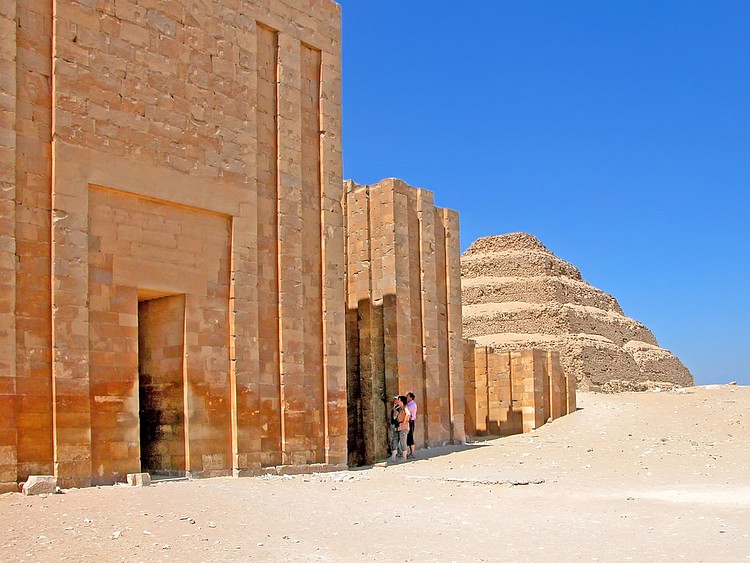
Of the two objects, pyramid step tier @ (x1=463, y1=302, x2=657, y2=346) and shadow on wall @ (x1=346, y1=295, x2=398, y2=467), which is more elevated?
pyramid step tier @ (x1=463, y1=302, x2=657, y2=346)

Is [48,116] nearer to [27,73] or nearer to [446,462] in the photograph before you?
[27,73]

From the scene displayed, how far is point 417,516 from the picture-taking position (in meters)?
10.7

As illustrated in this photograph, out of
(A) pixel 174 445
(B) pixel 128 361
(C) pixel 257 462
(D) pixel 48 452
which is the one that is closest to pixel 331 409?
(C) pixel 257 462

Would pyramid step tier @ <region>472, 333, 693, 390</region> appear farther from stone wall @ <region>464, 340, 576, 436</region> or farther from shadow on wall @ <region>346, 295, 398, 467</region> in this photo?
A: shadow on wall @ <region>346, 295, 398, 467</region>

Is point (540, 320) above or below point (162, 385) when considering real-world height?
above

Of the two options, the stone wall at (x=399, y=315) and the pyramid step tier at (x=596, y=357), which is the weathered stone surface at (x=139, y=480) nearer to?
the stone wall at (x=399, y=315)

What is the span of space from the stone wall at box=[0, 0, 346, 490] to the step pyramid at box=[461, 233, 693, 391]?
32844 mm

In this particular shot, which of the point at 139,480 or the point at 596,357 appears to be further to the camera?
the point at 596,357

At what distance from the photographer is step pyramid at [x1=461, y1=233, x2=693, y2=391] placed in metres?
51.1

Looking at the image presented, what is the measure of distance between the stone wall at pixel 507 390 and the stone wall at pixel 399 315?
368 centimetres

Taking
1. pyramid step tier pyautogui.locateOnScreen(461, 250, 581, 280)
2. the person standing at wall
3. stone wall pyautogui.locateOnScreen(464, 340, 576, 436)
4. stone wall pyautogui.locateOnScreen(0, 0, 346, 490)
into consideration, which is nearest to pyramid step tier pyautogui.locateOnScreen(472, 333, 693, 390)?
pyramid step tier pyautogui.locateOnScreen(461, 250, 581, 280)

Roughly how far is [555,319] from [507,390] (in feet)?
88.9

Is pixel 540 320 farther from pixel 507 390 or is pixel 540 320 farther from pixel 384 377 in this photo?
pixel 384 377

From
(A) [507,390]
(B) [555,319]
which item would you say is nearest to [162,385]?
(A) [507,390]
